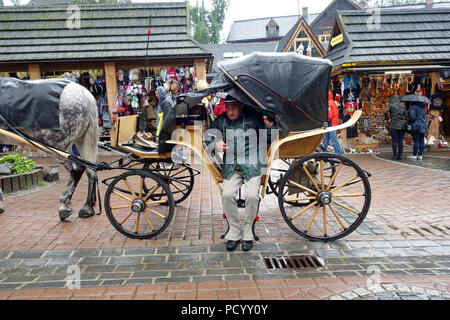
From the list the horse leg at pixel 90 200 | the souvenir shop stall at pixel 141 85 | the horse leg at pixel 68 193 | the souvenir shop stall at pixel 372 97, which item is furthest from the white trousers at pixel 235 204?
the souvenir shop stall at pixel 372 97

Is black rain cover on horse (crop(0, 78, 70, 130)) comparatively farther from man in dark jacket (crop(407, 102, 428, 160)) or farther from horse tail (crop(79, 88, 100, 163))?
man in dark jacket (crop(407, 102, 428, 160))

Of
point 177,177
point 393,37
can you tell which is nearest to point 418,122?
point 393,37

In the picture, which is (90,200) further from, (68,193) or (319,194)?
(319,194)

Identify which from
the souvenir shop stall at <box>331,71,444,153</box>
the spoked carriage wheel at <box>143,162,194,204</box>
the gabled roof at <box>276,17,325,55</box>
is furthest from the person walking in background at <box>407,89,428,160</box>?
the gabled roof at <box>276,17,325,55</box>

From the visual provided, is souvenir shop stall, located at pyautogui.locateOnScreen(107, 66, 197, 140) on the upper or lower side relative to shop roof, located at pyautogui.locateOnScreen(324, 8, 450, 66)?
lower

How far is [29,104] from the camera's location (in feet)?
13.7

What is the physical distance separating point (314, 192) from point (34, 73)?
1049cm

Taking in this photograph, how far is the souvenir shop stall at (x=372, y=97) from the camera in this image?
11.1m

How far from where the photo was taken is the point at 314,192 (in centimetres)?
379

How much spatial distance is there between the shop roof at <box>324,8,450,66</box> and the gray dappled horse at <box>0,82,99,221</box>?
8.70 metres

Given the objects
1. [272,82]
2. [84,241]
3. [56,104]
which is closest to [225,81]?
[272,82]

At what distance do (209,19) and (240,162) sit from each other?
141 ft

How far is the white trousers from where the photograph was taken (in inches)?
143

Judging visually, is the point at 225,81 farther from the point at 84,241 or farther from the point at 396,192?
the point at 396,192
